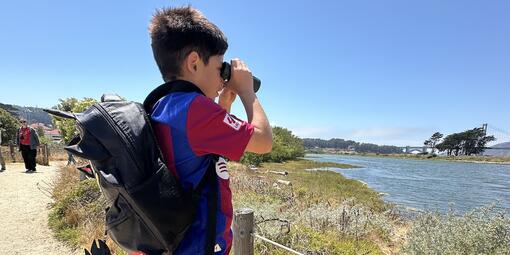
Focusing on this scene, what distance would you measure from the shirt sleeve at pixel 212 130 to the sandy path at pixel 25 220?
5.13 m

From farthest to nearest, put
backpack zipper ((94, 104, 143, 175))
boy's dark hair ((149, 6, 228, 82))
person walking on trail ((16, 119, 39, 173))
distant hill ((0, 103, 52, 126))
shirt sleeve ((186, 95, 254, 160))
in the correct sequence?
distant hill ((0, 103, 52, 126)) < person walking on trail ((16, 119, 39, 173)) < boy's dark hair ((149, 6, 228, 82)) < shirt sleeve ((186, 95, 254, 160)) < backpack zipper ((94, 104, 143, 175))

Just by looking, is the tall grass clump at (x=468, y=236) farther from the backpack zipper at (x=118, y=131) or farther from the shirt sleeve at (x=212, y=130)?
the backpack zipper at (x=118, y=131)

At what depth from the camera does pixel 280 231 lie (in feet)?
17.7

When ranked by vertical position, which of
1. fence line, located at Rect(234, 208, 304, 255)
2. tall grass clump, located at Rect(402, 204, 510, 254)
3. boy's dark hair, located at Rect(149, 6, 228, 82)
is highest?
boy's dark hair, located at Rect(149, 6, 228, 82)

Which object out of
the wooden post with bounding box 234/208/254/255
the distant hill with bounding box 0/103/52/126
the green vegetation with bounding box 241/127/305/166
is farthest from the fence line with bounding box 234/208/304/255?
the green vegetation with bounding box 241/127/305/166

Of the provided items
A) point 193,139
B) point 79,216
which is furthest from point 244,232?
point 79,216

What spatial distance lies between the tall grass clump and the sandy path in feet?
18.0

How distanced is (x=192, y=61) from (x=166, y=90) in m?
0.15

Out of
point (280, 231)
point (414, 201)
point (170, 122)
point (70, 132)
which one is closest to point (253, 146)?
point (170, 122)

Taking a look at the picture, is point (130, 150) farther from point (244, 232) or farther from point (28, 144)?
point (28, 144)

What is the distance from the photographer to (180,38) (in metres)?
1.32

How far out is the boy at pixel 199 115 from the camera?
1.20 m

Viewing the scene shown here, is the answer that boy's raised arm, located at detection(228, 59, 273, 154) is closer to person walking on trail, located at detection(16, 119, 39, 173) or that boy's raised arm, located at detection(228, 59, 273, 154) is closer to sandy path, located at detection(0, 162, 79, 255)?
sandy path, located at detection(0, 162, 79, 255)

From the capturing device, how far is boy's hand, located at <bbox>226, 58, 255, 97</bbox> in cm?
142
